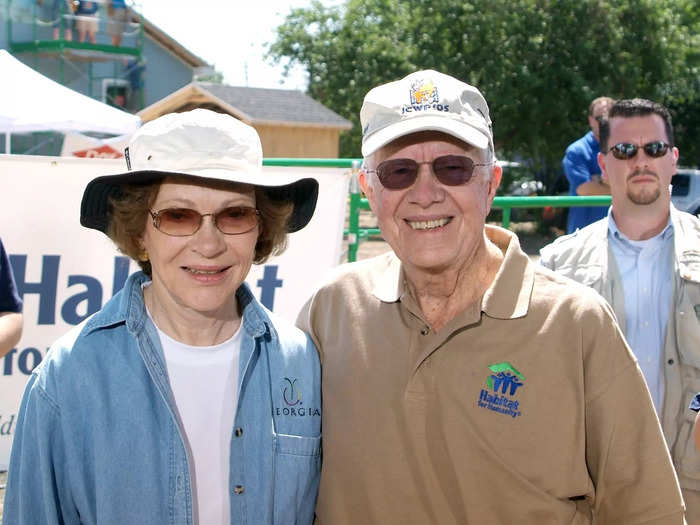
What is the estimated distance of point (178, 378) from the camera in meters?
2.33

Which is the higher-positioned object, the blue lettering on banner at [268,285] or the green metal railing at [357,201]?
the green metal railing at [357,201]

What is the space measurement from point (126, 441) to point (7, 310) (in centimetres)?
165

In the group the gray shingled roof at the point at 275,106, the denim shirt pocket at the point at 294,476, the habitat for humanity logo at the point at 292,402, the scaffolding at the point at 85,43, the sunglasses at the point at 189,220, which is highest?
the scaffolding at the point at 85,43

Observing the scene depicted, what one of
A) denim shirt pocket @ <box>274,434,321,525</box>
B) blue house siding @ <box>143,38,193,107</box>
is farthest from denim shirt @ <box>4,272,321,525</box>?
blue house siding @ <box>143,38,193,107</box>

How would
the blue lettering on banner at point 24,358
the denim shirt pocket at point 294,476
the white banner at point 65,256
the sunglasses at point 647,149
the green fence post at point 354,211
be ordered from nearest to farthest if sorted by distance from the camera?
the denim shirt pocket at point 294,476, the sunglasses at point 647,149, the white banner at point 65,256, the blue lettering on banner at point 24,358, the green fence post at point 354,211

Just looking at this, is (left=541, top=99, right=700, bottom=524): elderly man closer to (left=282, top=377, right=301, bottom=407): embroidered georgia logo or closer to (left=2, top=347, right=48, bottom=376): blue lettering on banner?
(left=282, top=377, right=301, bottom=407): embroidered georgia logo

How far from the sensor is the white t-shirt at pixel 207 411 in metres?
2.28

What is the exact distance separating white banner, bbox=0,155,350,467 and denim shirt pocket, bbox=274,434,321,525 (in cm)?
288

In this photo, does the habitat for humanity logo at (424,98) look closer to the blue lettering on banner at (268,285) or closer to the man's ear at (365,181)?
the man's ear at (365,181)

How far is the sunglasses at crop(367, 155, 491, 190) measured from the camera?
8.09ft

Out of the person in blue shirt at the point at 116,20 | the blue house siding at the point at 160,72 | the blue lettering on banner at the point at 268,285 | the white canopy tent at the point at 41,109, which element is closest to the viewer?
the blue lettering on banner at the point at 268,285

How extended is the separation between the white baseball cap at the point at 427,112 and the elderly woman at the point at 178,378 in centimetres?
34

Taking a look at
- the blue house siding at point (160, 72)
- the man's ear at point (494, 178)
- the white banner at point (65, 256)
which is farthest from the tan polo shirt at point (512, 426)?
the blue house siding at point (160, 72)

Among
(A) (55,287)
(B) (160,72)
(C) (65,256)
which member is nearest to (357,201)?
(C) (65,256)
